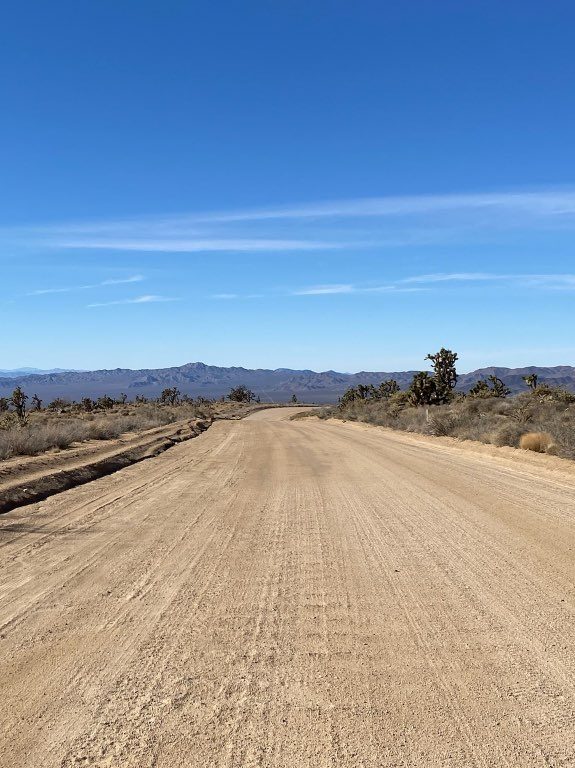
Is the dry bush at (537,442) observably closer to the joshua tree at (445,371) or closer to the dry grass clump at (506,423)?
the dry grass clump at (506,423)

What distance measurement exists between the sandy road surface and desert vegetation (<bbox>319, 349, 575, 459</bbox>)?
8.99 metres

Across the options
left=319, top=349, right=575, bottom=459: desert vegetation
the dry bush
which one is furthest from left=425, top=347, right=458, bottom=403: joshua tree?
the dry bush

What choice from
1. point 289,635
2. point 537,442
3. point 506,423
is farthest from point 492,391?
point 289,635

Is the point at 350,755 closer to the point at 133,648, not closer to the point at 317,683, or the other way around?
the point at 317,683

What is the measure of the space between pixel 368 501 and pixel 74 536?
5.17 metres

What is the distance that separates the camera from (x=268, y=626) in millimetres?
5238

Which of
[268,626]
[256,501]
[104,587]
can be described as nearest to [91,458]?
[256,501]

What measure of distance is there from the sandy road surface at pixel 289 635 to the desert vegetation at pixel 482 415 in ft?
29.5

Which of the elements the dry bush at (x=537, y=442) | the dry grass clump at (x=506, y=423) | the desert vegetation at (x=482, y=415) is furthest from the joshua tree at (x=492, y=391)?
the dry bush at (x=537, y=442)

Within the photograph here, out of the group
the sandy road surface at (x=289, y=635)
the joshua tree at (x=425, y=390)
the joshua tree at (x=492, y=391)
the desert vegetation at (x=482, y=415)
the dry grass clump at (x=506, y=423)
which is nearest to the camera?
the sandy road surface at (x=289, y=635)

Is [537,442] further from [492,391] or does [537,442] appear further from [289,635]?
[492,391]

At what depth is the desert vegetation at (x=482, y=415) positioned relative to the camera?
19188 millimetres

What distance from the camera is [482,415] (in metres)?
29.2

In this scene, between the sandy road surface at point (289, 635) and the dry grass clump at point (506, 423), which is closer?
the sandy road surface at point (289, 635)
